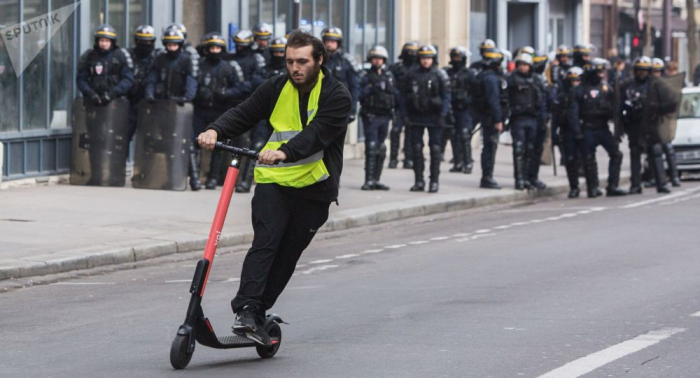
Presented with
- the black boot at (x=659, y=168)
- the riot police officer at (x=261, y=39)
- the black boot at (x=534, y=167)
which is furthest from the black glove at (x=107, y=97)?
the black boot at (x=659, y=168)

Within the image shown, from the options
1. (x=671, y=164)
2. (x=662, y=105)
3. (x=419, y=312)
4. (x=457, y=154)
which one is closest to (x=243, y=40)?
(x=457, y=154)

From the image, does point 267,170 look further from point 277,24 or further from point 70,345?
point 277,24

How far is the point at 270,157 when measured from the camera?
7.48 m

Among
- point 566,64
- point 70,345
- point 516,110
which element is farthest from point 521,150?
point 70,345

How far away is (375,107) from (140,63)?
309 cm

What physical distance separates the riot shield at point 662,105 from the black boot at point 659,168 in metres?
0.16

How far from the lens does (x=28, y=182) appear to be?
1888cm

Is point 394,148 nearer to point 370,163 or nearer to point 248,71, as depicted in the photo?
point 370,163

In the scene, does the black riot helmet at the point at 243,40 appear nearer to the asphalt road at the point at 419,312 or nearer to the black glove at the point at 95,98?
the black glove at the point at 95,98

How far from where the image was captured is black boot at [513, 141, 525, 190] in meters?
21.1

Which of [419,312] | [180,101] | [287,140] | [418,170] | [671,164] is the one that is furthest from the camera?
[671,164]

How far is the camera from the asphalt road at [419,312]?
795 cm

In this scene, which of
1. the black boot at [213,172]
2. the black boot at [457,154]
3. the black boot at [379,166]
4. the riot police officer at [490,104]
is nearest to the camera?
the black boot at [213,172]

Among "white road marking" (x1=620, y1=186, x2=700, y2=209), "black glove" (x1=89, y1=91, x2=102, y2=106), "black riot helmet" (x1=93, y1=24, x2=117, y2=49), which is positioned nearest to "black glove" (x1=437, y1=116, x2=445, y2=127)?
"white road marking" (x1=620, y1=186, x2=700, y2=209)
